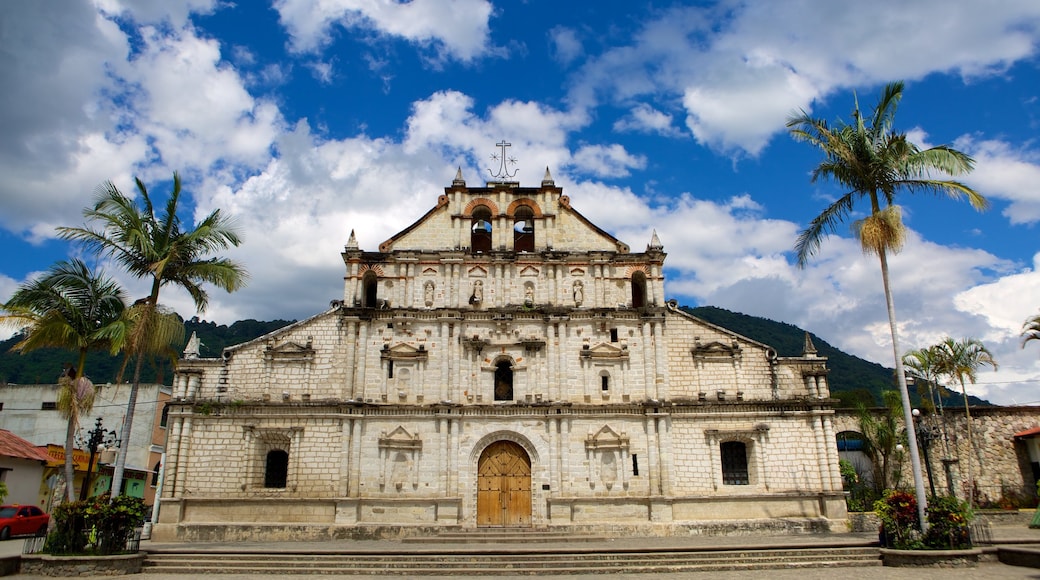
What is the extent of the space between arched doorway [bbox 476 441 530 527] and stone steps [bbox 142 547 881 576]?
620cm

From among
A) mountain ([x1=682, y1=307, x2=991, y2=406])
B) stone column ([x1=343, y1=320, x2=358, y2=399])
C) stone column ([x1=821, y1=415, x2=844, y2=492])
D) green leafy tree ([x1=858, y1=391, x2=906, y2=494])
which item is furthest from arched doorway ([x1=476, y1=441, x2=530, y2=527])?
mountain ([x1=682, y1=307, x2=991, y2=406])

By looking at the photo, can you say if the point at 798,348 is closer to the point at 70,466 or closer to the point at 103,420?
the point at 103,420

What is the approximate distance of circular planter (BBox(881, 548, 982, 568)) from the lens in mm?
17828

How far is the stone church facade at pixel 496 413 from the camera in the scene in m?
26.0

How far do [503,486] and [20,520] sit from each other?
66.4 feet

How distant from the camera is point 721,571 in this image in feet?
61.8

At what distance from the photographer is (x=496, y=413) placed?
27.1 m

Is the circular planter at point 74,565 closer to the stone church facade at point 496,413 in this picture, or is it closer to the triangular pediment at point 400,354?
the stone church facade at point 496,413

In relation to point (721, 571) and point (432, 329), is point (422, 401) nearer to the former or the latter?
point (432, 329)

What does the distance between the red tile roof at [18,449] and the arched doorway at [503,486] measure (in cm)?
2252

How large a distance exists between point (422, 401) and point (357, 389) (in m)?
2.62

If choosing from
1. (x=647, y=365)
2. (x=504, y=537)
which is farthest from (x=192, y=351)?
(x=647, y=365)

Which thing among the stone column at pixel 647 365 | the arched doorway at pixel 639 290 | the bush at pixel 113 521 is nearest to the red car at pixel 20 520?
the bush at pixel 113 521

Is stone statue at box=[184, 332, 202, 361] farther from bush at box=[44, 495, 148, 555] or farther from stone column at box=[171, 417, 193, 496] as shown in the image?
bush at box=[44, 495, 148, 555]
